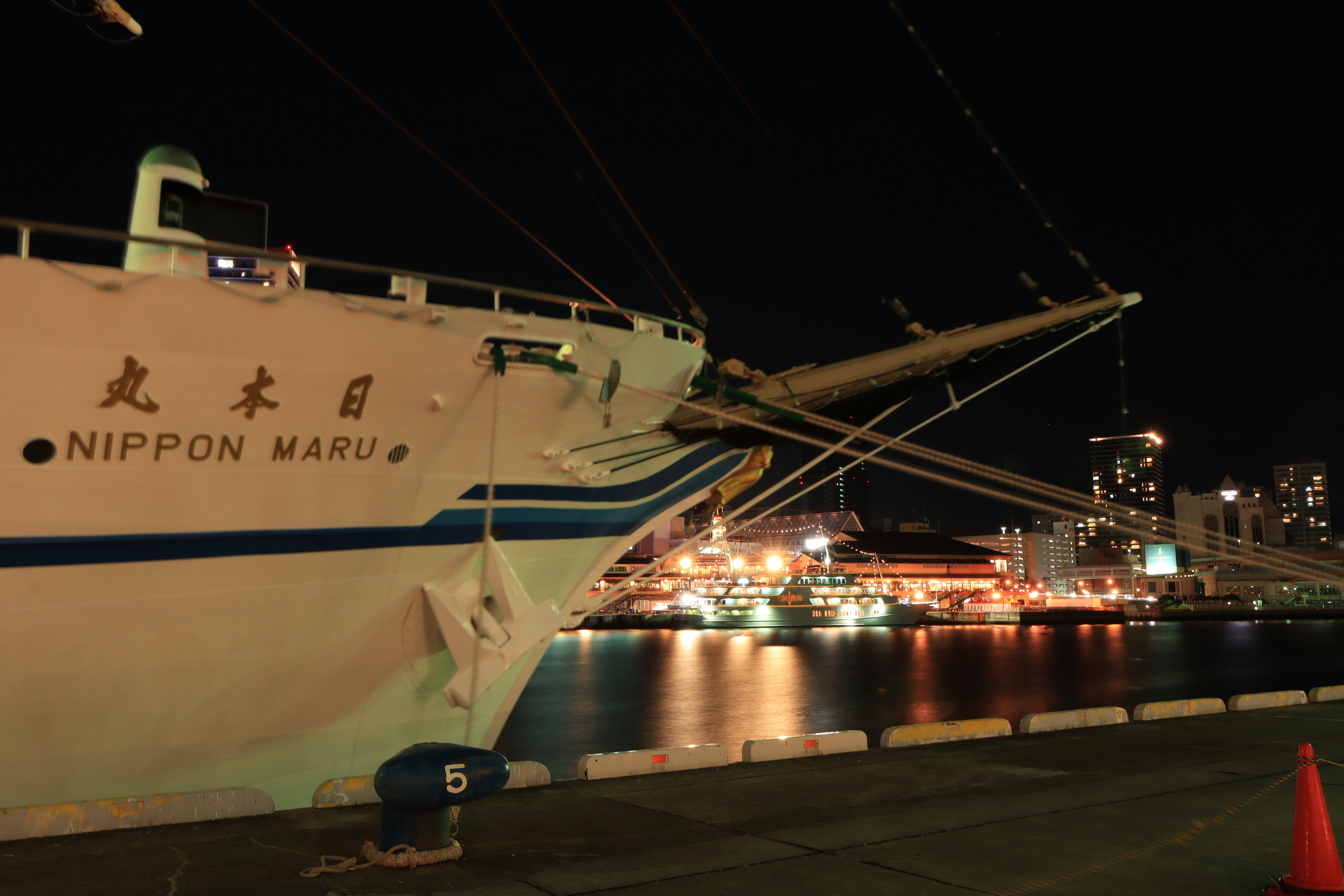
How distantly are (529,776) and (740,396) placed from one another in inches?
186

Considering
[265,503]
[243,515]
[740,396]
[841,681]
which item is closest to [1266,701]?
[740,396]

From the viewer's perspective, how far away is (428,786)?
4730 mm

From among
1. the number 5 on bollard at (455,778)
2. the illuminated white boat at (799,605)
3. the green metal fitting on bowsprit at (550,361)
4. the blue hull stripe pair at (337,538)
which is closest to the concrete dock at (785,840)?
the number 5 on bollard at (455,778)

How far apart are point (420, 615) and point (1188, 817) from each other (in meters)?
6.53

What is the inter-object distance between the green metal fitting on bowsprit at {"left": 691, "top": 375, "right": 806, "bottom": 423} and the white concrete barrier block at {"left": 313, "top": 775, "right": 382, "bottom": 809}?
17.6ft

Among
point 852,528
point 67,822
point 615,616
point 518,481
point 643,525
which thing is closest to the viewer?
point 67,822

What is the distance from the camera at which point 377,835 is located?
225 inches

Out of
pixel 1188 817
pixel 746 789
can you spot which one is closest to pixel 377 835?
pixel 746 789

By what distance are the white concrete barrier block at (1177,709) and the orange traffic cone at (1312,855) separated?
815cm

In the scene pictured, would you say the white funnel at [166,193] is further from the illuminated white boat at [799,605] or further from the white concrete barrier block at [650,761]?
the illuminated white boat at [799,605]

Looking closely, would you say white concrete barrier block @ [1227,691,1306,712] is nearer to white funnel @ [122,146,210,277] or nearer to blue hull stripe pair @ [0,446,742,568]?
blue hull stripe pair @ [0,446,742,568]

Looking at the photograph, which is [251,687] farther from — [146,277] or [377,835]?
[146,277]

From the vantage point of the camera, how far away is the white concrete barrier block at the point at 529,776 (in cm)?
746

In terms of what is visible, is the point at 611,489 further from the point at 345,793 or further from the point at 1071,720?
the point at 1071,720
